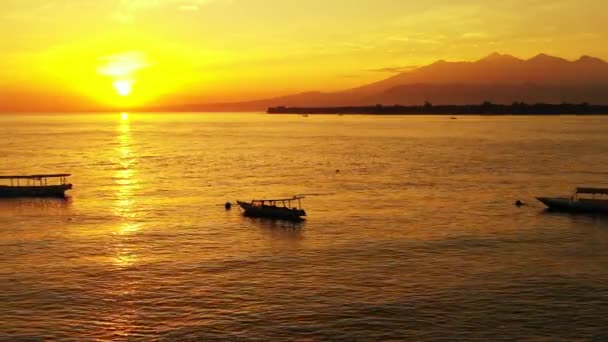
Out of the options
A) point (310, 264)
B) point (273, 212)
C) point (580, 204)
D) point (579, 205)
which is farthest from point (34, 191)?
point (580, 204)

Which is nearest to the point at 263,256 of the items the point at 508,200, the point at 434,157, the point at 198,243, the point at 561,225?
the point at 198,243

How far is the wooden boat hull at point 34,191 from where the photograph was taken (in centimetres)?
7719

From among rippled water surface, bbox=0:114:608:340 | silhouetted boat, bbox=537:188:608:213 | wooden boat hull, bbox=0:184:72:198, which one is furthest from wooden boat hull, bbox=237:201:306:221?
wooden boat hull, bbox=0:184:72:198

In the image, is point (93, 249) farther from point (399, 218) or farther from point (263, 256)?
point (399, 218)

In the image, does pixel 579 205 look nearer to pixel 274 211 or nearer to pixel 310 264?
pixel 274 211

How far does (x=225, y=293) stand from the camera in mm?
37031

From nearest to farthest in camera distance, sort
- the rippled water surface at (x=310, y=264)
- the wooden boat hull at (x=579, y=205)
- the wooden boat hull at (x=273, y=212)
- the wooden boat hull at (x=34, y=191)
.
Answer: the rippled water surface at (x=310, y=264) < the wooden boat hull at (x=273, y=212) < the wooden boat hull at (x=579, y=205) < the wooden boat hull at (x=34, y=191)

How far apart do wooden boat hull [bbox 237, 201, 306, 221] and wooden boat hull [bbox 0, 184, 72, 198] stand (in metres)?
27.5

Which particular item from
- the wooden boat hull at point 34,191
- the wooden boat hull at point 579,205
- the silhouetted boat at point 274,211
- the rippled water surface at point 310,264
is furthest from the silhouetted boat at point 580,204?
the wooden boat hull at point 34,191

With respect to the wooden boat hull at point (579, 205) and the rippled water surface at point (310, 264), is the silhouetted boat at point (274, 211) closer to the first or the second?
the rippled water surface at point (310, 264)

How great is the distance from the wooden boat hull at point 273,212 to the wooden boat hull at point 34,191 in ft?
90.2

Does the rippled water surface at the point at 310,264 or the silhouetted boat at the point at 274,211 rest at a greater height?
the silhouetted boat at the point at 274,211

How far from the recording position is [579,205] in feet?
211

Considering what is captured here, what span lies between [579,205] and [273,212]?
1276 inches
